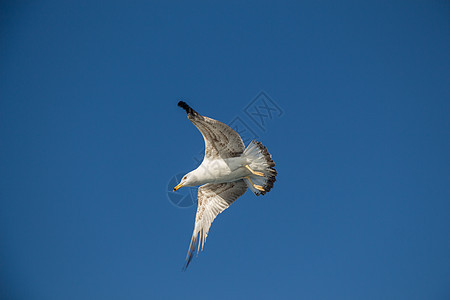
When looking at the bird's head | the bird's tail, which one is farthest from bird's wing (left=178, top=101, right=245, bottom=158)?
the bird's head

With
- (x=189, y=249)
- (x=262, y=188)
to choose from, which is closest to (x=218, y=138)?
(x=262, y=188)

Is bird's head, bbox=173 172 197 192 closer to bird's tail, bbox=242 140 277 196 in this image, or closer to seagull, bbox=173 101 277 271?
seagull, bbox=173 101 277 271

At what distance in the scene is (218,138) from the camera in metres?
8.02

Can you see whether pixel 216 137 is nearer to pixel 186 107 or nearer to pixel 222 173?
pixel 222 173

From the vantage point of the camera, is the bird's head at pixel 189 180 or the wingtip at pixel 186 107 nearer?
the wingtip at pixel 186 107

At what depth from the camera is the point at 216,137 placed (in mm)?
7992

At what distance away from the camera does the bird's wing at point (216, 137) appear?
23.7ft

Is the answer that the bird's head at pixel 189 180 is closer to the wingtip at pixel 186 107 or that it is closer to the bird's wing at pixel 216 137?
the bird's wing at pixel 216 137

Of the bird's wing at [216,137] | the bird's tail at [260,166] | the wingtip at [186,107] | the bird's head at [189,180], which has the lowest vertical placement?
the bird's head at [189,180]

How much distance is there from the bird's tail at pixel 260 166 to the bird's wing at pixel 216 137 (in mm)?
264

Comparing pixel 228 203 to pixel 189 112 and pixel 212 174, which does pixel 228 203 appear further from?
pixel 189 112

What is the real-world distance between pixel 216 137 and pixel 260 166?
4.71ft

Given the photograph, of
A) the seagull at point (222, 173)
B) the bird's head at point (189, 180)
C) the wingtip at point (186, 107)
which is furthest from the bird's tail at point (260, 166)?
the wingtip at point (186, 107)

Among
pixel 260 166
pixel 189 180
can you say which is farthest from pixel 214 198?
pixel 260 166
